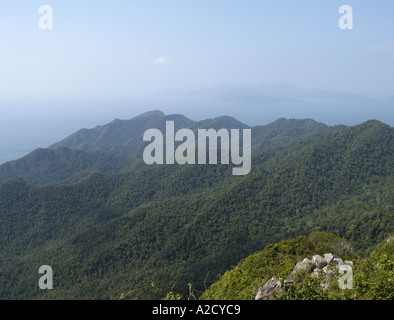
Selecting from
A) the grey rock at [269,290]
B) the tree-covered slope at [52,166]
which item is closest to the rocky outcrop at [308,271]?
the grey rock at [269,290]

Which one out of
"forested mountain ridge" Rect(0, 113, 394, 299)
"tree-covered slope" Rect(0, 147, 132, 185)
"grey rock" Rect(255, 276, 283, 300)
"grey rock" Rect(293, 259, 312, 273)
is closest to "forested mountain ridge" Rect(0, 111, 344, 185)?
"tree-covered slope" Rect(0, 147, 132, 185)

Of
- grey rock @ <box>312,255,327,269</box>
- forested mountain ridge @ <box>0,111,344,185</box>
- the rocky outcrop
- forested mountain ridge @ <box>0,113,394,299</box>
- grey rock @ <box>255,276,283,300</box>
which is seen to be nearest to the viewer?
the rocky outcrop

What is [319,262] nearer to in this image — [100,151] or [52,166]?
[52,166]

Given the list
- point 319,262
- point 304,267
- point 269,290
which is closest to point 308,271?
point 304,267

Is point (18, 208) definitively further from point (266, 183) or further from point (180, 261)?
point (266, 183)

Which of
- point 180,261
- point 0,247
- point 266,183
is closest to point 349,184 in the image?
point 266,183

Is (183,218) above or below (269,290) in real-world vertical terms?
below

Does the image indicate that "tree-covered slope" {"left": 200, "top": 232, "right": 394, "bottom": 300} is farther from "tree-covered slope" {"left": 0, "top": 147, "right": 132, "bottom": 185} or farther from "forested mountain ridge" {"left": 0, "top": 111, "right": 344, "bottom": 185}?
"tree-covered slope" {"left": 0, "top": 147, "right": 132, "bottom": 185}
